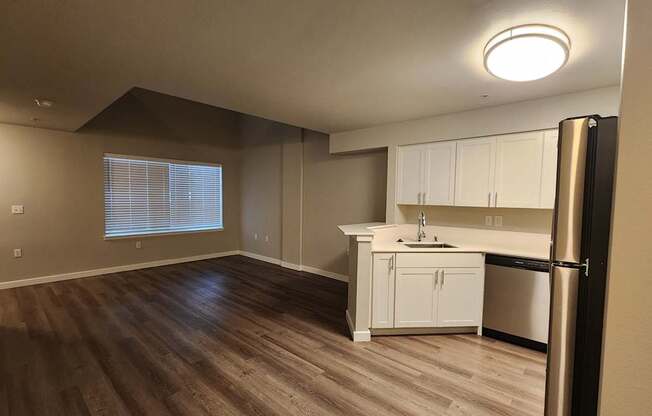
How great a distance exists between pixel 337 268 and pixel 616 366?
4475 millimetres

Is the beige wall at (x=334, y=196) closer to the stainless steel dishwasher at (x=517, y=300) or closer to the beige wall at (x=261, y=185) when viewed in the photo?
the beige wall at (x=261, y=185)

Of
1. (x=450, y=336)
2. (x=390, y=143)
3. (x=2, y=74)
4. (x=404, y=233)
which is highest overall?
(x=2, y=74)

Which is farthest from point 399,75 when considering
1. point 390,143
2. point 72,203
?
point 72,203

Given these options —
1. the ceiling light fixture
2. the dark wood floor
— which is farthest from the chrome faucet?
the ceiling light fixture

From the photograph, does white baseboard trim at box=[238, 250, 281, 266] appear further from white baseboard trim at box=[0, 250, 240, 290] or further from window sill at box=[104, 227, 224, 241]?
window sill at box=[104, 227, 224, 241]

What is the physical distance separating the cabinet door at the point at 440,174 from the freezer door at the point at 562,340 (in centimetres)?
260

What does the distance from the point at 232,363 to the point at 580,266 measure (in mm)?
2510

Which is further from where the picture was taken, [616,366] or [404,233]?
[404,233]

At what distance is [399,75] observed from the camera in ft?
8.05

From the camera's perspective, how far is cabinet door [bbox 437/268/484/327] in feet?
9.97

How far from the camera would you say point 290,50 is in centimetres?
206

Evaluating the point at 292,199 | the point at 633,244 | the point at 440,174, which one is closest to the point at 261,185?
the point at 292,199

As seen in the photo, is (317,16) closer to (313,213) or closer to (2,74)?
(2,74)

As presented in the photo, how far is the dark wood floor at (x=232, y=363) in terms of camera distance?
6.65 ft
